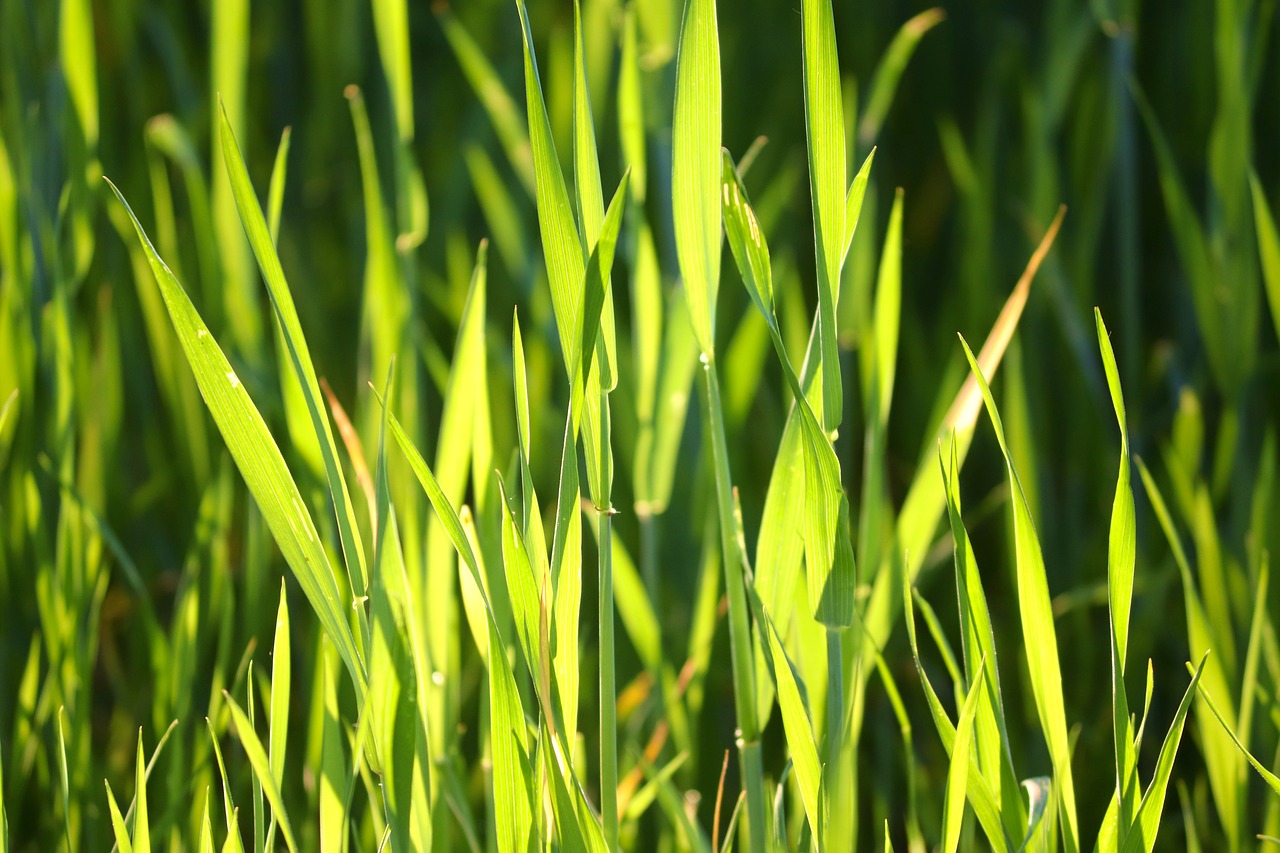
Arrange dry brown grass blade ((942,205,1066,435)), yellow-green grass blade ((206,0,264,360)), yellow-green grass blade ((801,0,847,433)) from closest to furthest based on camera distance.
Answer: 1. yellow-green grass blade ((801,0,847,433))
2. dry brown grass blade ((942,205,1066,435))
3. yellow-green grass blade ((206,0,264,360))

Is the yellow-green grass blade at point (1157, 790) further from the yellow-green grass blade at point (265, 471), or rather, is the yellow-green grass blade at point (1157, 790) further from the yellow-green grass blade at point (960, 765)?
the yellow-green grass blade at point (265, 471)

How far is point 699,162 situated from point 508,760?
0.18 m

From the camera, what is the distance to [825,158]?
10.6 inches

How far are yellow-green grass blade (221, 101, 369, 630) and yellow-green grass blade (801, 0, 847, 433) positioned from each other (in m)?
0.14

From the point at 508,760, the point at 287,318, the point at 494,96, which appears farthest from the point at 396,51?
the point at 508,760

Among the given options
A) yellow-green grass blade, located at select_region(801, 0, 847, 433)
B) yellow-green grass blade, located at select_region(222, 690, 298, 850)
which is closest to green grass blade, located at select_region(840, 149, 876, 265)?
yellow-green grass blade, located at select_region(801, 0, 847, 433)

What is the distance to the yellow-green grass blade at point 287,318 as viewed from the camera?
281mm

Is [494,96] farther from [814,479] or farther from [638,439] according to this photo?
[814,479]

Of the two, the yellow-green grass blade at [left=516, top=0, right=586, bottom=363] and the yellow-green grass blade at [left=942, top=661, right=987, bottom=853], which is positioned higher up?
the yellow-green grass blade at [left=516, top=0, right=586, bottom=363]

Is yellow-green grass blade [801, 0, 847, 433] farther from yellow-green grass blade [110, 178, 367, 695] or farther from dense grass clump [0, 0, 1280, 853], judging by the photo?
yellow-green grass blade [110, 178, 367, 695]

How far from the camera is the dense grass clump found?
0.94 ft

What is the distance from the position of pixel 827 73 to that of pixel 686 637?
33cm

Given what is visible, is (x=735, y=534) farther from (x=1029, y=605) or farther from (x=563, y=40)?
(x=563, y=40)

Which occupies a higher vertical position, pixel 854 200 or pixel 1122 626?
pixel 854 200
